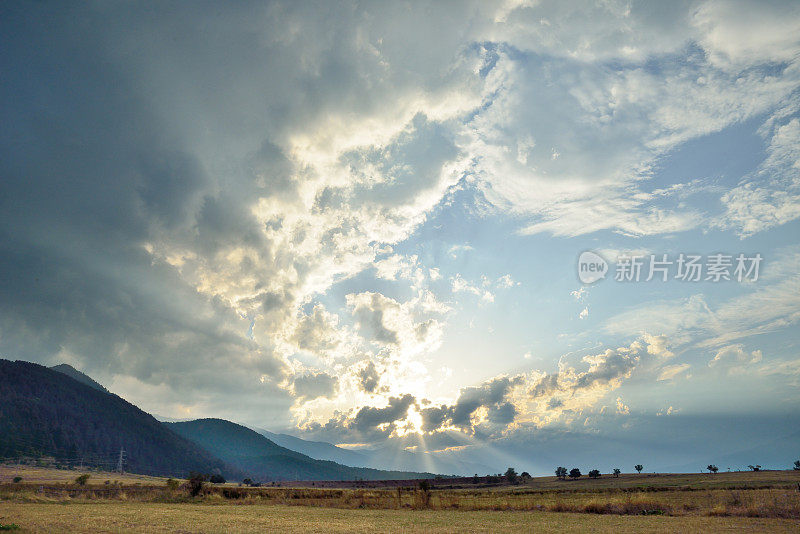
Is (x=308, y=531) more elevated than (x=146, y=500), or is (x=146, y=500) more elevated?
(x=308, y=531)

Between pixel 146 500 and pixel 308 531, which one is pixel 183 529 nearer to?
pixel 308 531

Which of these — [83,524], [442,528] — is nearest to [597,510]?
[442,528]

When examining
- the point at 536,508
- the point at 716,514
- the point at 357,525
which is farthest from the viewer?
the point at 536,508

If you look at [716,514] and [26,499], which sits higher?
[716,514]

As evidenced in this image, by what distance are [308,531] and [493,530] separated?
12.0 metres

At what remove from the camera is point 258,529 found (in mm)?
27500

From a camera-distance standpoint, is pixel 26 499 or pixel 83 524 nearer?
pixel 83 524

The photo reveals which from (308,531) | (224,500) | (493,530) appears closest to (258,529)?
(308,531)

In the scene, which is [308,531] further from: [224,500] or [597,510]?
[224,500]

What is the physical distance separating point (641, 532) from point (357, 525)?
18.8 meters

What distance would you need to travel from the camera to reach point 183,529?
26.8 m

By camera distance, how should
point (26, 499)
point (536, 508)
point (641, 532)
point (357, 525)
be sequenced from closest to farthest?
point (641, 532) < point (357, 525) < point (536, 508) < point (26, 499)

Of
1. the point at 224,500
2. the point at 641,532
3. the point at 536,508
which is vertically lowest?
the point at 224,500

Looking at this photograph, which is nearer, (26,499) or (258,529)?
(258,529)
